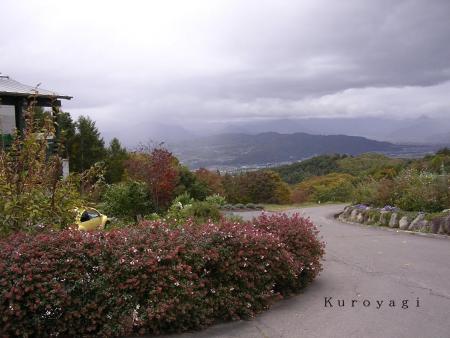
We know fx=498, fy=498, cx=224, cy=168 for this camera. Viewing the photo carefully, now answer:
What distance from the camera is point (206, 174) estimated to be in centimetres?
3488

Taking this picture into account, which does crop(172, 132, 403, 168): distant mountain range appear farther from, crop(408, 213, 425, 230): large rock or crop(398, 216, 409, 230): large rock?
crop(408, 213, 425, 230): large rock

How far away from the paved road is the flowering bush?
37 centimetres

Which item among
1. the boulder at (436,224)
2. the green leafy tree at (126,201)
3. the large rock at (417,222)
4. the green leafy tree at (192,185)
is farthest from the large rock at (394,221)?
the green leafy tree at (192,185)

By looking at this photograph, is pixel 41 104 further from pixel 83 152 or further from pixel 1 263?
pixel 1 263

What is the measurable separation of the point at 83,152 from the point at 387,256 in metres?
29.0

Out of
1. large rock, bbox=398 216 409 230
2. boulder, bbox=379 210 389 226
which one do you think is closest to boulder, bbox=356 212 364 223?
boulder, bbox=379 210 389 226

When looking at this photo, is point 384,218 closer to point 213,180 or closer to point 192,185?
point 192,185

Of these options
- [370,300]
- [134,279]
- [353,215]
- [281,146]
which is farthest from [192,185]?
[281,146]

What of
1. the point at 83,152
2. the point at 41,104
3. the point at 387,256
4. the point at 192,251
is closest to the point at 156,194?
the point at 41,104

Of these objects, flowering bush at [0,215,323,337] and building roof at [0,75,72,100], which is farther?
building roof at [0,75,72,100]

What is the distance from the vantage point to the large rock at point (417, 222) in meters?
14.0

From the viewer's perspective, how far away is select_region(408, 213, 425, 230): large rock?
45.8 ft

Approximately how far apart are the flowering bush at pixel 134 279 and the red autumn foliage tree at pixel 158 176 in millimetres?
12375

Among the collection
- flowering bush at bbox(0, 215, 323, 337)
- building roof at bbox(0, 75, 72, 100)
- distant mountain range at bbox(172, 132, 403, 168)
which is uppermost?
building roof at bbox(0, 75, 72, 100)
